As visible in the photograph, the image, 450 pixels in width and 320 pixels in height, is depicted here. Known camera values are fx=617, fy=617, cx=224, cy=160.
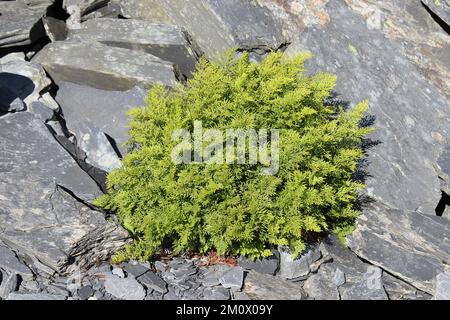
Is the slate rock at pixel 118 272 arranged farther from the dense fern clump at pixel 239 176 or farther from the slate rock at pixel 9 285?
the slate rock at pixel 9 285

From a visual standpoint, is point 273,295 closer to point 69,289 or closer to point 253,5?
point 69,289

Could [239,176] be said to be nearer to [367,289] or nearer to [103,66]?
[367,289]

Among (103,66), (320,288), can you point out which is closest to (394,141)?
(320,288)

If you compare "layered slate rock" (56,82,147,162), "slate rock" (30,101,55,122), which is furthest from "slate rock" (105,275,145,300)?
"slate rock" (30,101,55,122)

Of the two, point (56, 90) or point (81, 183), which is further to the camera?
point (56, 90)

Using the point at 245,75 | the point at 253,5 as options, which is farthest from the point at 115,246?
the point at 253,5

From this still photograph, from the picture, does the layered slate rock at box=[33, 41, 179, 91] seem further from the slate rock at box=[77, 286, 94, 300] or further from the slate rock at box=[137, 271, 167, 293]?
the slate rock at box=[77, 286, 94, 300]
